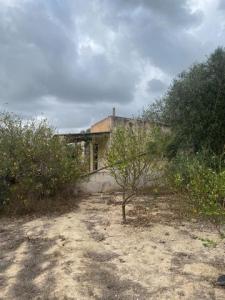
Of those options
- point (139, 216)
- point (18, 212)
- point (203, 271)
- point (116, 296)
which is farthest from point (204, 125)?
point (116, 296)

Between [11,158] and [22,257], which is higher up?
[11,158]

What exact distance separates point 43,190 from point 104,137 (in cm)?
731

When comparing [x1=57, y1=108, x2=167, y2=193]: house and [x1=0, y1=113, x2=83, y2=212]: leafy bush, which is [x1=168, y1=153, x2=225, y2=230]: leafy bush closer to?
[x1=57, y1=108, x2=167, y2=193]: house

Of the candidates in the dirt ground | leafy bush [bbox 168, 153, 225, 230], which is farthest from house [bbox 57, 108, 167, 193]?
leafy bush [bbox 168, 153, 225, 230]

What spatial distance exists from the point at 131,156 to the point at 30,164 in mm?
4122

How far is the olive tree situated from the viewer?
11.3m

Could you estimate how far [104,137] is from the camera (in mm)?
20828

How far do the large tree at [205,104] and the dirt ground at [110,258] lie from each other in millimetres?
3787

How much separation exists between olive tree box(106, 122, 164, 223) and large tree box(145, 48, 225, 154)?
12.5 feet

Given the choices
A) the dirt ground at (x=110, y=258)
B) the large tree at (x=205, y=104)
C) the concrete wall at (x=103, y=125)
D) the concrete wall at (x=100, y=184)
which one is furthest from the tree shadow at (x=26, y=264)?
the concrete wall at (x=103, y=125)

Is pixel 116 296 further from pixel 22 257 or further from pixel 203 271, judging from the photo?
pixel 22 257

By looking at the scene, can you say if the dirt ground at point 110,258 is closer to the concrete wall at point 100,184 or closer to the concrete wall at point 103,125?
the concrete wall at point 100,184

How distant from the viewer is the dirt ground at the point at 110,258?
686 centimetres

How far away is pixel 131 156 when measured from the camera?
1125cm
